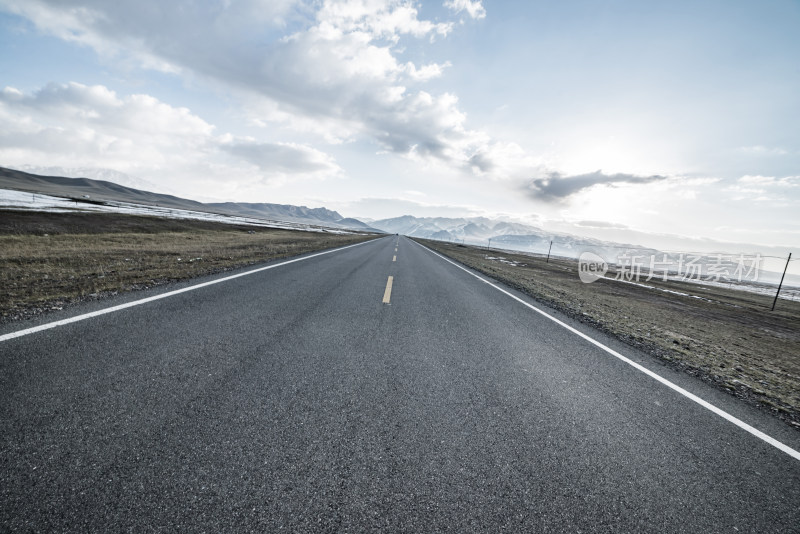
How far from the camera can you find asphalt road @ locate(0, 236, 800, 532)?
5.72 feet

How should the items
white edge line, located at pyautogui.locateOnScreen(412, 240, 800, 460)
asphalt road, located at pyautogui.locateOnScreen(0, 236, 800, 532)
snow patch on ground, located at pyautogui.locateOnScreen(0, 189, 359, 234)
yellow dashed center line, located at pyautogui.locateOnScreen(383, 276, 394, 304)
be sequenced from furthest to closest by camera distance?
snow patch on ground, located at pyautogui.locateOnScreen(0, 189, 359, 234), yellow dashed center line, located at pyautogui.locateOnScreen(383, 276, 394, 304), white edge line, located at pyautogui.locateOnScreen(412, 240, 800, 460), asphalt road, located at pyautogui.locateOnScreen(0, 236, 800, 532)

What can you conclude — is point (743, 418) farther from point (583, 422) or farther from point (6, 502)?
point (6, 502)

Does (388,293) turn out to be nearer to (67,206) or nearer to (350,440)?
(350,440)

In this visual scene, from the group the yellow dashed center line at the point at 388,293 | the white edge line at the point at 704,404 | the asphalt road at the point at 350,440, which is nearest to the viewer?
the asphalt road at the point at 350,440

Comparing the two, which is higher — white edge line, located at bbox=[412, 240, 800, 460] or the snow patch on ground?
the snow patch on ground

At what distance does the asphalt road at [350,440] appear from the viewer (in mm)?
1742

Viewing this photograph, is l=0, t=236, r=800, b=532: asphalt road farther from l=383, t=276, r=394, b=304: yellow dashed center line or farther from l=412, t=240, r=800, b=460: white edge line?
l=383, t=276, r=394, b=304: yellow dashed center line

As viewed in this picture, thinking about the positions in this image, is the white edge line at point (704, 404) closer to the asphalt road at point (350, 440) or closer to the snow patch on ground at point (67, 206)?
the asphalt road at point (350, 440)

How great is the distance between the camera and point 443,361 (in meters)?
3.99

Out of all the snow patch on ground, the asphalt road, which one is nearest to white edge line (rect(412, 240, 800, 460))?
the asphalt road

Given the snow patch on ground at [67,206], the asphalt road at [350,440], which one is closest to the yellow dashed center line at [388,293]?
the asphalt road at [350,440]

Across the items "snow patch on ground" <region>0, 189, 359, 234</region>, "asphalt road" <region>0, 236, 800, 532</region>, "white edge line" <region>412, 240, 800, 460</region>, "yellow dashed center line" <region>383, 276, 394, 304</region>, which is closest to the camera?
"asphalt road" <region>0, 236, 800, 532</region>

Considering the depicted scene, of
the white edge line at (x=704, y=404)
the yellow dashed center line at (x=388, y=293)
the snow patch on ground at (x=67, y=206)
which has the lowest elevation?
the white edge line at (x=704, y=404)

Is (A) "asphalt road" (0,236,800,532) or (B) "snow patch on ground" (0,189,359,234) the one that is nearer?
(A) "asphalt road" (0,236,800,532)
